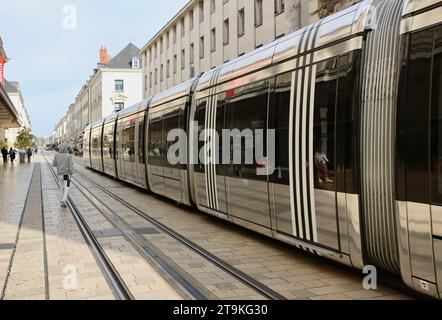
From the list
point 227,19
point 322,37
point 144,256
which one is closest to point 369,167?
point 322,37

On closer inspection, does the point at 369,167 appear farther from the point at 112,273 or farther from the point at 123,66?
the point at 123,66

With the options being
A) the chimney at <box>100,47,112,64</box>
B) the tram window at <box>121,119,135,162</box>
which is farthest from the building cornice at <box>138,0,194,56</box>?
the chimney at <box>100,47,112,64</box>

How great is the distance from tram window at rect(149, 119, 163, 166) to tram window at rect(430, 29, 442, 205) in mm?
10340

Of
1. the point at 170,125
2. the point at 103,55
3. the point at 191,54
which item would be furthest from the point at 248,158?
the point at 103,55

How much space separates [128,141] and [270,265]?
13606 mm

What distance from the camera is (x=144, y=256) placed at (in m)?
7.59

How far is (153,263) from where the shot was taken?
7.13m

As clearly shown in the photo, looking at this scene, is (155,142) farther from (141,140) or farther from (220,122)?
(220,122)

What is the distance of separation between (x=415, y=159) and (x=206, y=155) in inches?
241

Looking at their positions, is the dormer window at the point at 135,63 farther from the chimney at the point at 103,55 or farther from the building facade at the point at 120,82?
the chimney at the point at 103,55

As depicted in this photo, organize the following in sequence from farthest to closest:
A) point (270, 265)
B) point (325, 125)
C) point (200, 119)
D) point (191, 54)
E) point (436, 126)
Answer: point (191, 54) < point (200, 119) < point (270, 265) < point (325, 125) < point (436, 126)

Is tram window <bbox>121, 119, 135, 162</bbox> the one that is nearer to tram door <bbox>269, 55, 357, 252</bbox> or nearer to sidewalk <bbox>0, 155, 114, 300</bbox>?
sidewalk <bbox>0, 155, 114, 300</bbox>

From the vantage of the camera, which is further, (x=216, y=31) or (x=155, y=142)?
(x=216, y=31)

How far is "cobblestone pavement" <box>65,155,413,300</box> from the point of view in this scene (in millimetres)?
5665
